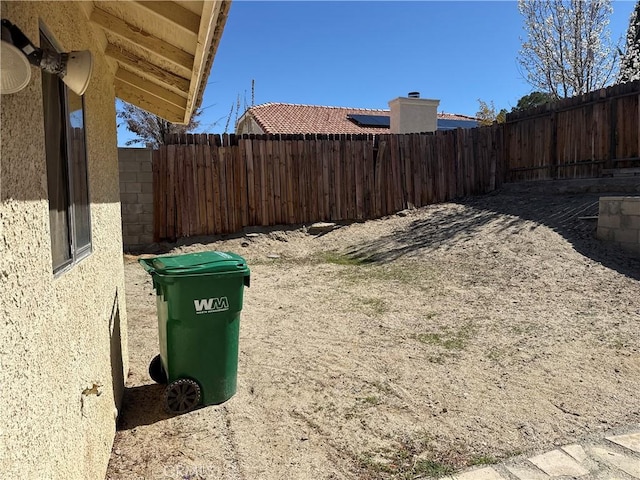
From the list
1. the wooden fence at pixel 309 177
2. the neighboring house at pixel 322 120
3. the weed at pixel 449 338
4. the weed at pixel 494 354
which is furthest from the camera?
the neighboring house at pixel 322 120

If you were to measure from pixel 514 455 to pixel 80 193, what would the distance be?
3.01 m

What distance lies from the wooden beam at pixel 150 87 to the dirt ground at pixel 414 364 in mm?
2643

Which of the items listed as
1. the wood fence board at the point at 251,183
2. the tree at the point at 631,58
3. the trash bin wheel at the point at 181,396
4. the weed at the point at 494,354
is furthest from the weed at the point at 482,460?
the tree at the point at 631,58

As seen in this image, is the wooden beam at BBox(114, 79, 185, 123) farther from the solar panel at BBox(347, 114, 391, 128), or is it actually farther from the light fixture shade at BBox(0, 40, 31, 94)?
the solar panel at BBox(347, 114, 391, 128)

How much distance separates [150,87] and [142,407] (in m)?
3.06

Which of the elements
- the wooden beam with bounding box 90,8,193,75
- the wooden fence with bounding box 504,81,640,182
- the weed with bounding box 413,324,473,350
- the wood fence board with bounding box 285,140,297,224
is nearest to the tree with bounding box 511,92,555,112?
the wooden fence with bounding box 504,81,640,182

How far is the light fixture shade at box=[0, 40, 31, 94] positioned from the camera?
1.33 meters

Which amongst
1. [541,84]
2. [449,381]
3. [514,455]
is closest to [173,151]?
[449,381]

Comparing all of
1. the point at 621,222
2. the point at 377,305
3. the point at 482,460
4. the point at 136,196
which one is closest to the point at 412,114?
the point at 136,196

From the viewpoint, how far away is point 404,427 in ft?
10.4

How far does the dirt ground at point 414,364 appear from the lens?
2879mm

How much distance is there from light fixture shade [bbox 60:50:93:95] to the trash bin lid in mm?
1651

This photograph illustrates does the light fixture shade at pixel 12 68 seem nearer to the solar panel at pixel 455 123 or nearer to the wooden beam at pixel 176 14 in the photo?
the wooden beam at pixel 176 14

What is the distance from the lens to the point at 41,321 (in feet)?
5.28
